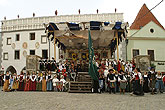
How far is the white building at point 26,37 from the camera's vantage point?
25.5m

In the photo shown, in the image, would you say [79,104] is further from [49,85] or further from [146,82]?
[146,82]

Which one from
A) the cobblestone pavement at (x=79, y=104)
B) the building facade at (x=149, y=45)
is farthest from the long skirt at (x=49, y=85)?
the building facade at (x=149, y=45)

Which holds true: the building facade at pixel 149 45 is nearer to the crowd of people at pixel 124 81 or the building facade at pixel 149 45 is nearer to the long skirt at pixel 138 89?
the crowd of people at pixel 124 81

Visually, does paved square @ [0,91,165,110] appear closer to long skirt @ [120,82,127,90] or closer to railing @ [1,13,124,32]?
long skirt @ [120,82,127,90]

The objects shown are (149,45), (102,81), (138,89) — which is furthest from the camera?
(149,45)

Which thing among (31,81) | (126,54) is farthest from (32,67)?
(126,54)

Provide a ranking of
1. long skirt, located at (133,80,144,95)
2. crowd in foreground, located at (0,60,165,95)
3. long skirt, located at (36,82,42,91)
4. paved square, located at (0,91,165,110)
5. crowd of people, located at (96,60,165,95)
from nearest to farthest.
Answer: paved square, located at (0,91,165,110), long skirt, located at (133,80,144,95), crowd of people, located at (96,60,165,95), crowd in foreground, located at (0,60,165,95), long skirt, located at (36,82,42,91)

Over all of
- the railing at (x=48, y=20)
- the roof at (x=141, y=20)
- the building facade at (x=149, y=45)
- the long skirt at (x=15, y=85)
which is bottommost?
the long skirt at (x=15, y=85)

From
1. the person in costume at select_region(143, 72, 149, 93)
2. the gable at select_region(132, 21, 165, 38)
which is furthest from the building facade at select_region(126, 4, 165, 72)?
the person in costume at select_region(143, 72, 149, 93)

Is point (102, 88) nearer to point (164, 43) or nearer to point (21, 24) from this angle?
point (164, 43)

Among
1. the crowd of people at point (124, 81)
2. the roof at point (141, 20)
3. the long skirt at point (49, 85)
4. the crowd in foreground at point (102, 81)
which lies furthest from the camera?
the roof at point (141, 20)

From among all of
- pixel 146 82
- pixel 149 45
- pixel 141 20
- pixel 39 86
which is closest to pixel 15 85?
pixel 39 86

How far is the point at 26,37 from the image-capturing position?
26516 mm

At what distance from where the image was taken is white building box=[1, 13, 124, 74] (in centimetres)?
2545
